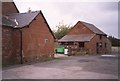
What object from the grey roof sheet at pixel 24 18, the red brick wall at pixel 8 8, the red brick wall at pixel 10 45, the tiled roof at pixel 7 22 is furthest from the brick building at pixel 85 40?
the red brick wall at pixel 10 45

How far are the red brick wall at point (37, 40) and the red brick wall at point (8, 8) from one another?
16.2ft

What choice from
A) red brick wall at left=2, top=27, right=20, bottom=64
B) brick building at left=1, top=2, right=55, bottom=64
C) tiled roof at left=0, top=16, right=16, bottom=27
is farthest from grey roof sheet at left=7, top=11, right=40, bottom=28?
red brick wall at left=2, top=27, right=20, bottom=64

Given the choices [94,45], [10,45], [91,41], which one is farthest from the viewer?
[94,45]

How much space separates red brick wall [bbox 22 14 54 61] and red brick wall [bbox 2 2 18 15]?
494cm

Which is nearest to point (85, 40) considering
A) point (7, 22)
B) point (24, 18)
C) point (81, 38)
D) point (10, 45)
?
point (81, 38)

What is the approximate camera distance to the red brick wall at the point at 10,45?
71.5 feet

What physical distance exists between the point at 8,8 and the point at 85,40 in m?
19.4

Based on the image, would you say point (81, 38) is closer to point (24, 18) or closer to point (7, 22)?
point (24, 18)

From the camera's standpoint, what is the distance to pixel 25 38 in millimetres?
24312

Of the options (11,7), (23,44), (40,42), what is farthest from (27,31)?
(11,7)

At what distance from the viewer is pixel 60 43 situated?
47.5 metres

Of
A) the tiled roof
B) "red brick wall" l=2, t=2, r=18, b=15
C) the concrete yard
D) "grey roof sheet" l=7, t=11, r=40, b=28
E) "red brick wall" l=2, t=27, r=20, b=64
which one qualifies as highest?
"red brick wall" l=2, t=2, r=18, b=15

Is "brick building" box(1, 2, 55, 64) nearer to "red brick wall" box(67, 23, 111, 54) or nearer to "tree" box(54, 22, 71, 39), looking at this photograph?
"red brick wall" box(67, 23, 111, 54)

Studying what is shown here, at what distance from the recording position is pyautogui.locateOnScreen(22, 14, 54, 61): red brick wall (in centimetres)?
2458
